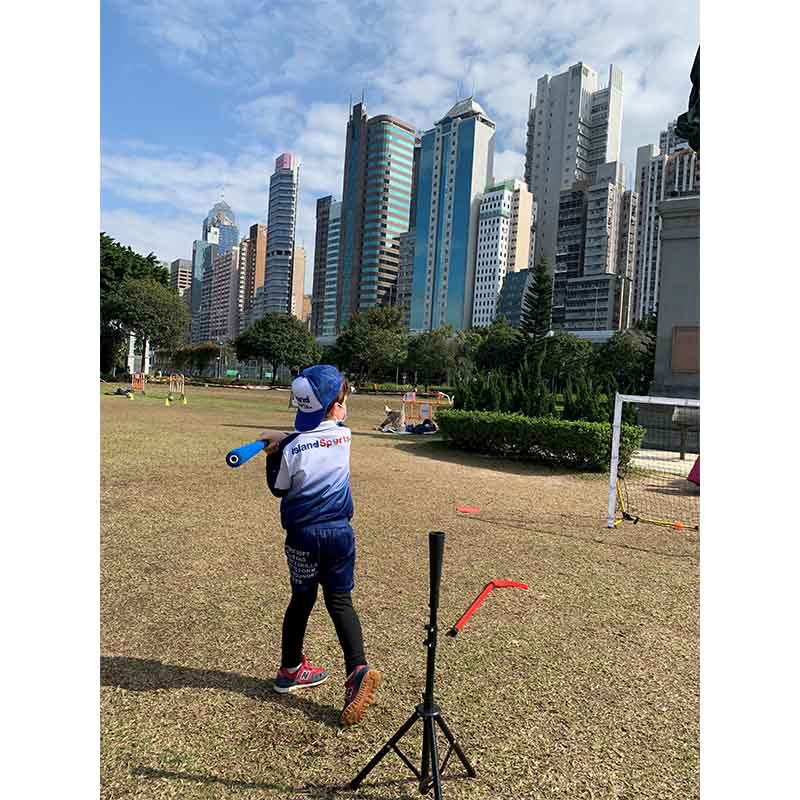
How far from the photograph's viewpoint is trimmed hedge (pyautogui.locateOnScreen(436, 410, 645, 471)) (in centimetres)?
1112

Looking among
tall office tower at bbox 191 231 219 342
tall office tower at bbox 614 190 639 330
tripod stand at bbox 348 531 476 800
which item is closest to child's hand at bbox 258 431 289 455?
tripod stand at bbox 348 531 476 800

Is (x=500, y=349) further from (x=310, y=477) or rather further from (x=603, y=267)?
(x=603, y=267)

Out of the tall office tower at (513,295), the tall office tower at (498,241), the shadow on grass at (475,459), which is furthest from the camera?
the tall office tower at (498,241)

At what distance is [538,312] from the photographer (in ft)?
163

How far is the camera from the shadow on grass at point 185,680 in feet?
10.6

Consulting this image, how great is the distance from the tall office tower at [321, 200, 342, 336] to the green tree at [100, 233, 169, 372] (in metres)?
81.8

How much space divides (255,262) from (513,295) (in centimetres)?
6809

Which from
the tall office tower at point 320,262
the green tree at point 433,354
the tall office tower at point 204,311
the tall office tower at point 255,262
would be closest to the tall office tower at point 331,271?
the tall office tower at point 320,262

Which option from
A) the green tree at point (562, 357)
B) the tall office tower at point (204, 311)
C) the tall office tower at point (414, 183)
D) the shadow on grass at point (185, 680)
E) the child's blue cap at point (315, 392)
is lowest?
the shadow on grass at point (185, 680)

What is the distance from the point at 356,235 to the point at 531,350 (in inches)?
3452

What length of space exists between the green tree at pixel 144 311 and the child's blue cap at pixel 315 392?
47409mm

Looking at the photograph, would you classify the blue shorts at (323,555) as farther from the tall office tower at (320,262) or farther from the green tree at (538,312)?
the tall office tower at (320,262)
